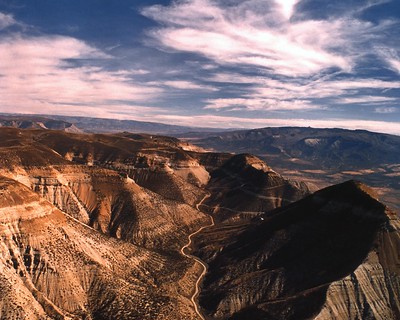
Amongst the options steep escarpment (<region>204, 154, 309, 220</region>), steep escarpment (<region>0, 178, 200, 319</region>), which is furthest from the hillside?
steep escarpment (<region>204, 154, 309, 220</region>)

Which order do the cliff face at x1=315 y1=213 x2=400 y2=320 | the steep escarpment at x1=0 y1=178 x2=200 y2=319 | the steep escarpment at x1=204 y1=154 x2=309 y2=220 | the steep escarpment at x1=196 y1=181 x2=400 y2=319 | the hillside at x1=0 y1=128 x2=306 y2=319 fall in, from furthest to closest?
1. the steep escarpment at x1=204 y1=154 x2=309 y2=220
2. the steep escarpment at x1=196 y1=181 x2=400 y2=319
3. the hillside at x1=0 y1=128 x2=306 y2=319
4. the cliff face at x1=315 y1=213 x2=400 y2=320
5. the steep escarpment at x1=0 y1=178 x2=200 y2=319

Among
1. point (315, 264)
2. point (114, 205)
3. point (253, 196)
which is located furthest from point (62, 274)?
point (253, 196)

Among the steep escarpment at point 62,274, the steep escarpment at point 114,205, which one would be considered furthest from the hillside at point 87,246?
the steep escarpment at point 114,205

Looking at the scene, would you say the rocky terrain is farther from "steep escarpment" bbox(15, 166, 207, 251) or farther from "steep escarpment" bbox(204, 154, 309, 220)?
"steep escarpment" bbox(204, 154, 309, 220)

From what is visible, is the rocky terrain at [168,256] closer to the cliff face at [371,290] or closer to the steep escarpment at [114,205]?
the cliff face at [371,290]

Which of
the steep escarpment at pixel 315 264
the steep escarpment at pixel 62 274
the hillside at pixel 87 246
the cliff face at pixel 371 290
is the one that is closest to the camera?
the steep escarpment at pixel 62 274

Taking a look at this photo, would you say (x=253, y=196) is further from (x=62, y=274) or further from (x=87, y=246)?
(x=62, y=274)

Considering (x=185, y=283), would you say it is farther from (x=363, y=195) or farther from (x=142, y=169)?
(x=142, y=169)
